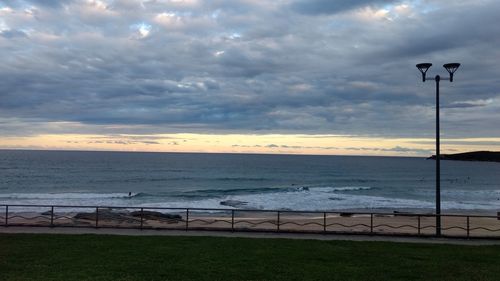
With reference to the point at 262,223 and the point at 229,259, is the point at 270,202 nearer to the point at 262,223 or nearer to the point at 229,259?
the point at 262,223

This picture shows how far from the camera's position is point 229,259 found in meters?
10.8

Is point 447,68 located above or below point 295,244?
above

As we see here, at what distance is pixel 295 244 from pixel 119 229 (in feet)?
22.3

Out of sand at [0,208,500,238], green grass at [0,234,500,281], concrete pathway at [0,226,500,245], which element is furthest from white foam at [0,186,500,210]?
green grass at [0,234,500,281]

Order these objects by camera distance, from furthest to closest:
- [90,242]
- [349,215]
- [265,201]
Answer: [265,201], [349,215], [90,242]

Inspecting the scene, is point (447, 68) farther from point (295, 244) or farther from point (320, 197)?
point (320, 197)

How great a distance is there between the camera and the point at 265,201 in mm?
47562

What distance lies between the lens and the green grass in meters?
9.34

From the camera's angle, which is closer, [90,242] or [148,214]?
[90,242]

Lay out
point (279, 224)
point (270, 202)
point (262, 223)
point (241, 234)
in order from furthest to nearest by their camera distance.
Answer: point (270, 202)
point (262, 223)
point (279, 224)
point (241, 234)

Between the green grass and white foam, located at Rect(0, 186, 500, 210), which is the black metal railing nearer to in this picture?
the green grass

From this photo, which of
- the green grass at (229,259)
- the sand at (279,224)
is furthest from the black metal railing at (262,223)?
the green grass at (229,259)

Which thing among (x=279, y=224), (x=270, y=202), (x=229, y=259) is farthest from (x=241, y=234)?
(x=270, y=202)

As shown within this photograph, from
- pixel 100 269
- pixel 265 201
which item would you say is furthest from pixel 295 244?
pixel 265 201
